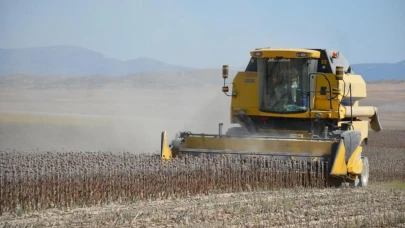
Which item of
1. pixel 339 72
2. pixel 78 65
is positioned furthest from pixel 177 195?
pixel 78 65

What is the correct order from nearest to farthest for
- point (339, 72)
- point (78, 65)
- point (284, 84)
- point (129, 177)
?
point (129, 177), point (339, 72), point (284, 84), point (78, 65)

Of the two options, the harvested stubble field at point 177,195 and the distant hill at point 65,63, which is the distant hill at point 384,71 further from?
the harvested stubble field at point 177,195

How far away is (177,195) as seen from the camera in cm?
1223

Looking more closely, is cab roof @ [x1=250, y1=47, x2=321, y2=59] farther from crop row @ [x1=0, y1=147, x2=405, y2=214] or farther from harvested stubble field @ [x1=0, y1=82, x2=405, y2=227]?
harvested stubble field @ [x1=0, y1=82, x2=405, y2=227]

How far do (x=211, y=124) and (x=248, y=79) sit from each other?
16.4ft

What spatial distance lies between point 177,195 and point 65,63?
143m

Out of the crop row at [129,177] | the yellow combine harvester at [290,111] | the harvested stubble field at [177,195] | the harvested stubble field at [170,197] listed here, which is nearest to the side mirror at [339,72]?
the yellow combine harvester at [290,111]

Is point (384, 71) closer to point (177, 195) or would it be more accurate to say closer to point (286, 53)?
point (286, 53)

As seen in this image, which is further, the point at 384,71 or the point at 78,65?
the point at 384,71

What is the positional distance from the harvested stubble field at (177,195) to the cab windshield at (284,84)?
196 cm

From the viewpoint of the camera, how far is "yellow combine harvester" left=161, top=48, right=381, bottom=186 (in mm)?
14109

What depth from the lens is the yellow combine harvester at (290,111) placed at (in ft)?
46.3

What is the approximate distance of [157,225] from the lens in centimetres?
893

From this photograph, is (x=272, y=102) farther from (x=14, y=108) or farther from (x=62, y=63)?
(x=62, y=63)
